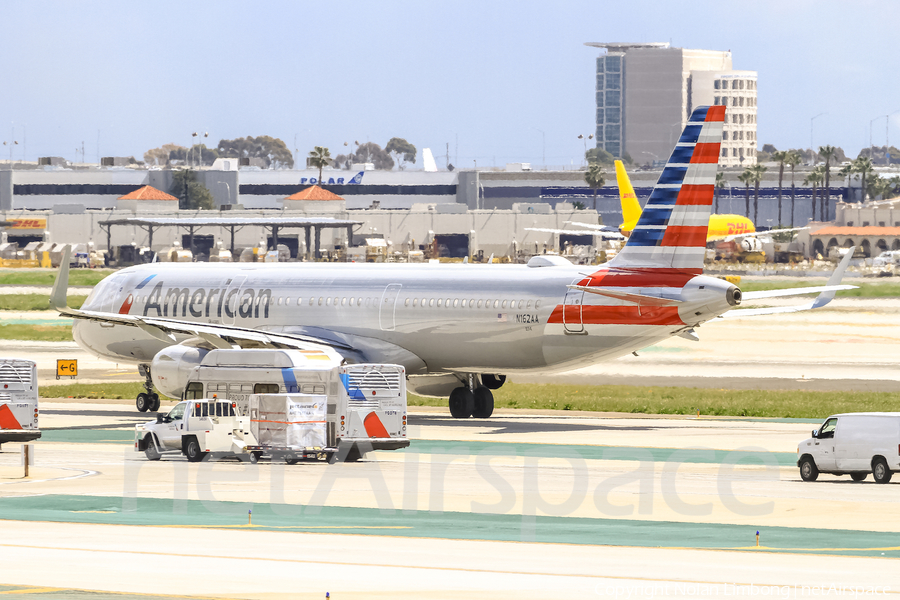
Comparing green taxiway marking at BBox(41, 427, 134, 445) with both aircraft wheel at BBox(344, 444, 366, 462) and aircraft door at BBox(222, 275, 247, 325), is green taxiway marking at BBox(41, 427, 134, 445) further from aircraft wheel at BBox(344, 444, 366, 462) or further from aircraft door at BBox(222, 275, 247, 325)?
aircraft wheel at BBox(344, 444, 366, 462)

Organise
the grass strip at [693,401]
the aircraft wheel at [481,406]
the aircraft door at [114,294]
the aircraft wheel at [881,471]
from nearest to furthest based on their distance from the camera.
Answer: the aircraft wheel at [881,471] < the aircraft wheel at [481,406] < the grass strip at [693,401] < the aircraft door at [114,294]

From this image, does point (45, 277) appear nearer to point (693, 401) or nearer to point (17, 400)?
point (693, 401)

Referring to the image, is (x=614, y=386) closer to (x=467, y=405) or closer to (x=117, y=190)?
(x=467, y=405)

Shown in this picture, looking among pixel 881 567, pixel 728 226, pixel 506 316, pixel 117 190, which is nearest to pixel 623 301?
pixel 506 316

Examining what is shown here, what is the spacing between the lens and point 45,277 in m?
130

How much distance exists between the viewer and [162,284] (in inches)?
1913

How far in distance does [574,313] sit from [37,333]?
48.9 m

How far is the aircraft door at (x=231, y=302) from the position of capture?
46.8 meters

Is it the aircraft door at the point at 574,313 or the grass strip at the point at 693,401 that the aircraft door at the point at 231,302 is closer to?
the grass strip at the point at 693,401

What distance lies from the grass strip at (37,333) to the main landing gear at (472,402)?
38.9 m

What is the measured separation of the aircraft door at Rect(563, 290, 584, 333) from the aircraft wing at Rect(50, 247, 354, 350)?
7.91 m

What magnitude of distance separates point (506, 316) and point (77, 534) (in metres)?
20.7
